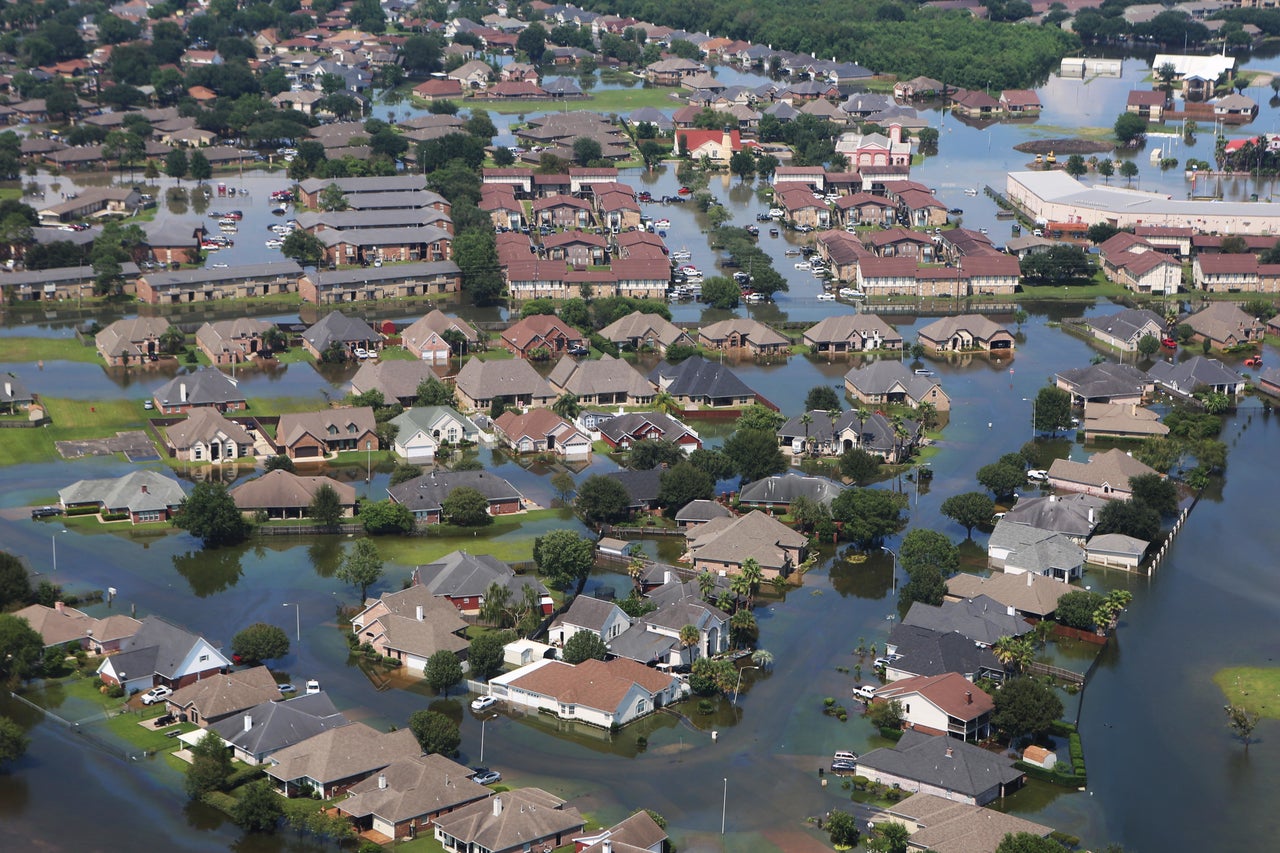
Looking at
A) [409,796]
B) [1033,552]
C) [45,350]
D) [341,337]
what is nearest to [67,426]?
[45,350]

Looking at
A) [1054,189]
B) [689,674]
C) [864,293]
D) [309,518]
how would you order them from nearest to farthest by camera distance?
[689,674] < [309,518] < [864,293] < [1054,189]

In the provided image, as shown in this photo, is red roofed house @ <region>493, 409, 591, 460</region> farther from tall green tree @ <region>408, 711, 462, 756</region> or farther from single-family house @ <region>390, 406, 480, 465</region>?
tall green tree @ <region>408, 711, 462, 756</region>

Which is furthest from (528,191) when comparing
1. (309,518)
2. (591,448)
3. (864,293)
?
(309,518)

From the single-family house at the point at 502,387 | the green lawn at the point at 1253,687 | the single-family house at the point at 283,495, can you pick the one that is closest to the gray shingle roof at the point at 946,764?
the green lawn at the point at 1253,687

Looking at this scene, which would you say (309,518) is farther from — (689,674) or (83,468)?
(689,674)

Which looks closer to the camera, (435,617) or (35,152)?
(435,617)

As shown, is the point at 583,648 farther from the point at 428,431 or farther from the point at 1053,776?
the point at 428,431
